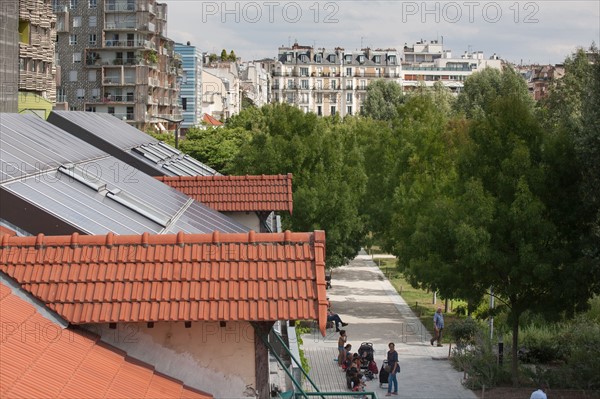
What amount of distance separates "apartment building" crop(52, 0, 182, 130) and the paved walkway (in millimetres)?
47426

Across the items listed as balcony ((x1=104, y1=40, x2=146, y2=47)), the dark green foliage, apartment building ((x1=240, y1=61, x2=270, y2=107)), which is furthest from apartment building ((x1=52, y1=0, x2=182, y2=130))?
apartment building ((x1=240, y1=61, x2=270, y2=107))

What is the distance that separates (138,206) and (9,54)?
39.9 m

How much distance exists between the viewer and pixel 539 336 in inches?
1237

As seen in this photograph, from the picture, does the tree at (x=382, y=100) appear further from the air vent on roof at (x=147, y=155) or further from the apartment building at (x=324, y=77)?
the air vent on roof at (x=147, y=155)

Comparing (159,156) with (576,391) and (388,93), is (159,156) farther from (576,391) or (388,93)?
(388,93)

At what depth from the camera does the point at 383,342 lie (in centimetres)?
3544

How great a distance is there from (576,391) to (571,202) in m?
5.04

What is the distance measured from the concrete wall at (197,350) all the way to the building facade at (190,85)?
108464 mm

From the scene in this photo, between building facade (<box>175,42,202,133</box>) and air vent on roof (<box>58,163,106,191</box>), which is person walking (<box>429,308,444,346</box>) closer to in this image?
air vent on roof (<box>58,163,106,191</box>)

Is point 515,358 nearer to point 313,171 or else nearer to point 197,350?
point 313,171

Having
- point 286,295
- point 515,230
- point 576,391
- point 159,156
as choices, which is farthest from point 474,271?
point 286,295

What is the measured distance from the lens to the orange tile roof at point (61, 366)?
320 inches

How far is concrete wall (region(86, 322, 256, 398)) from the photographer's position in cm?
1031

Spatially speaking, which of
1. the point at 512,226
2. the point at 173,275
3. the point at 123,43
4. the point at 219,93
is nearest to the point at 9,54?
the point at 512,226
